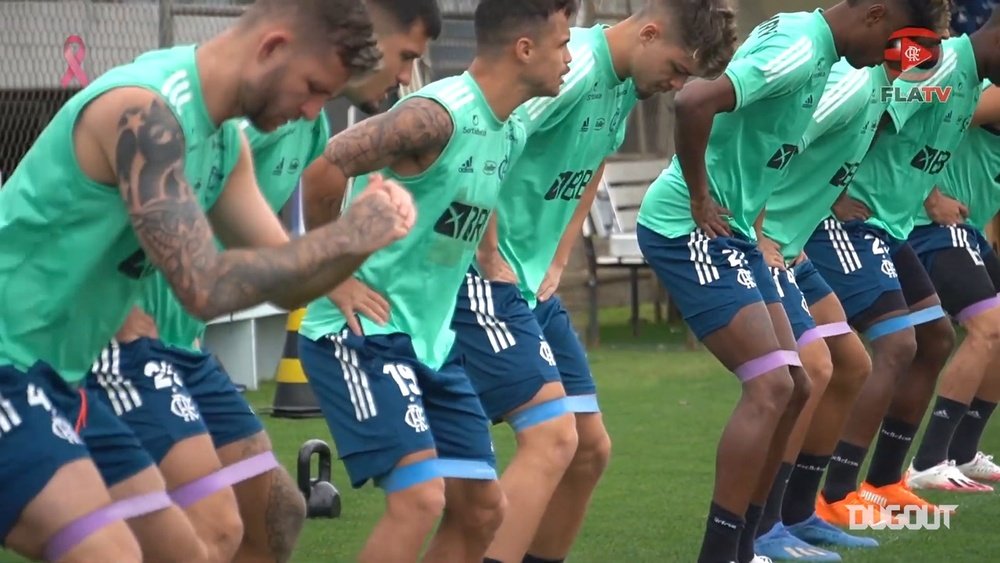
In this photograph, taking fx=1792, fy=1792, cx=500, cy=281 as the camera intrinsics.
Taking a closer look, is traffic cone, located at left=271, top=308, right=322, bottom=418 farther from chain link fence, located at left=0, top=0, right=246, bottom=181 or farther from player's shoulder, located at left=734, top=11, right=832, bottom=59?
player's shoulder, located at left=734, top=11, right=832, bottom=59

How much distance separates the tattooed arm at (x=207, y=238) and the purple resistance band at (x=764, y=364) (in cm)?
303

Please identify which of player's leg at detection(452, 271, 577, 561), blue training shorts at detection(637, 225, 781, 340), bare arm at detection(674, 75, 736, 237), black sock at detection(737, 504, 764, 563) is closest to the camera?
player's leg at detection(452, 271, 577, 561)

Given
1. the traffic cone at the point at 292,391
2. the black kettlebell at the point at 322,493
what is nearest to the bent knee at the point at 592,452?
the black kettlebell at the point at 322,493

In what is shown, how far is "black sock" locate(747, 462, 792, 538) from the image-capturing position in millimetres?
7117

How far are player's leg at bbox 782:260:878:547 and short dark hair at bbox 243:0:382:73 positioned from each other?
3.97 m

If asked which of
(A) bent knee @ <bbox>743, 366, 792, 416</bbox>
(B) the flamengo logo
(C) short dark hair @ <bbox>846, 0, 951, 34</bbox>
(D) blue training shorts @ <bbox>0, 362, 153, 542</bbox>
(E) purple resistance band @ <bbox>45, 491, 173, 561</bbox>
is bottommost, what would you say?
(B) the flamengo logo

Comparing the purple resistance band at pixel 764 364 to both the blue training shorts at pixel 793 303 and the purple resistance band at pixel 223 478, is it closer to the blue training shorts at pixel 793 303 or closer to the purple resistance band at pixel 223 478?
the blue training shorts at pixel 793 303

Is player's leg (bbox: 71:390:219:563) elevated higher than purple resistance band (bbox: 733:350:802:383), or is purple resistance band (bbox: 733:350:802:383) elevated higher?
player's leg (bbox: 71:390:219:563)

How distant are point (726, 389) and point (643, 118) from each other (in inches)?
224

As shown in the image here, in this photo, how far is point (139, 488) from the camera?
4375mm

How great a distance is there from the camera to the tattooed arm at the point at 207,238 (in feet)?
11.8

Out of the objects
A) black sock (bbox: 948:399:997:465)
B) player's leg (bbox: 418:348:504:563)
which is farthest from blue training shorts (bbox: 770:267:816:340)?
black sock (bbox: 948:399:997:465)

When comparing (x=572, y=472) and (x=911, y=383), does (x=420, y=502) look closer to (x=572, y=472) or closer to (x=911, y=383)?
(x=572, y=472)

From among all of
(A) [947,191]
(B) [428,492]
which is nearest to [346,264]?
(B) [428,492]
